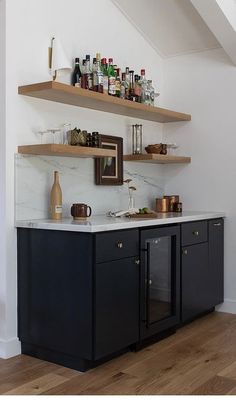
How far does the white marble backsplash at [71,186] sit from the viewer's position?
10.3 feet

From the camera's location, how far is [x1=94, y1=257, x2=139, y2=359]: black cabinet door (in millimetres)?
2779

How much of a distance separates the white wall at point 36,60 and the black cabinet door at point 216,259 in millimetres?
1004

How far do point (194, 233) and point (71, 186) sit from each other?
102 centimetres

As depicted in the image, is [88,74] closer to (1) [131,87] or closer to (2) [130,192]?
(1) [131,87]

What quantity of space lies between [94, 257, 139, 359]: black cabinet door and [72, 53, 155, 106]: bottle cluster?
1.27 meters

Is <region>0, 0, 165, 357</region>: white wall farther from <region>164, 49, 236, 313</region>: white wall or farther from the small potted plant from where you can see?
<region>164, 49, 236, 313</region>: white wall

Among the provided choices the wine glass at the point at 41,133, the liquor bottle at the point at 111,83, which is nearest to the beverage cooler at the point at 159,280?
the wine glass at the point at 41,133

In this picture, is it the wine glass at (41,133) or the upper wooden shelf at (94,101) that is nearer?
the upper wooden shelf at (94,101)

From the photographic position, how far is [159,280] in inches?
134

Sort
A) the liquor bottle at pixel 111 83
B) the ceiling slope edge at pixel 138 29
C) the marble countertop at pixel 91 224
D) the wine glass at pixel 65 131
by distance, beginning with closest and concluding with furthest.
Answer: the marble countertop at pixel 91 224, the wine glass at pixel 65 131, the liquor bottle at pixel 111 83, the ceiling slope edge at pixel 138 29

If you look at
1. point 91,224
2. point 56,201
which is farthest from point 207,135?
point 91,224

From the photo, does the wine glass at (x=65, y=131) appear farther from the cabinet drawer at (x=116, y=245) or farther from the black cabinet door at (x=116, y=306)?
the black cabinet door at (x=116, y=306)

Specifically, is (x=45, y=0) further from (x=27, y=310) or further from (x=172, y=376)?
(x=172, y=376)

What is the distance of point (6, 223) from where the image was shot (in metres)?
3.03
